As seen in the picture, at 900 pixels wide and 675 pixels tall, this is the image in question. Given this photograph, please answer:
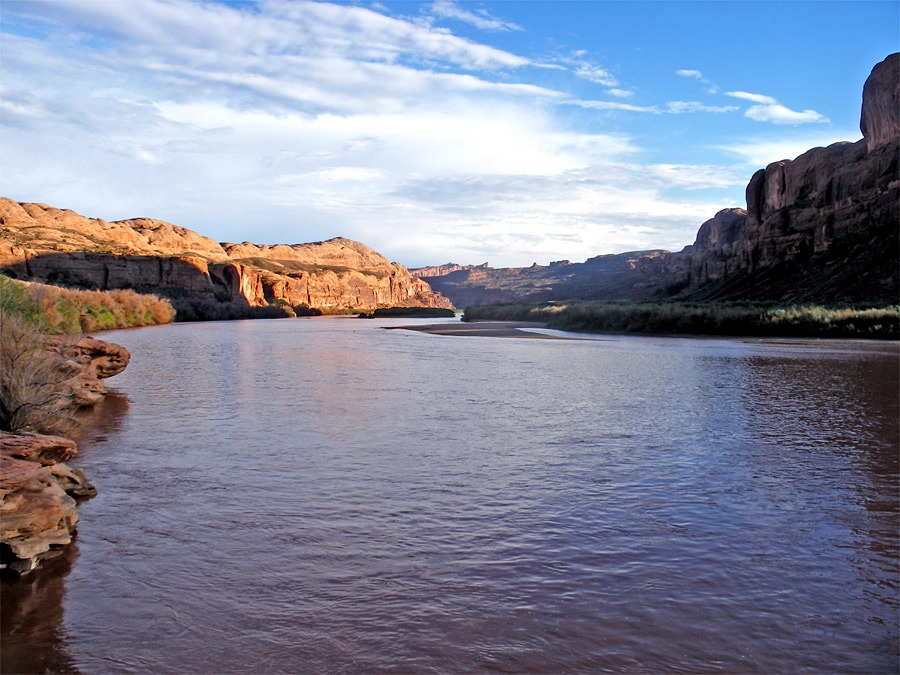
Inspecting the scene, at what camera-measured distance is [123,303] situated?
53.8 meters

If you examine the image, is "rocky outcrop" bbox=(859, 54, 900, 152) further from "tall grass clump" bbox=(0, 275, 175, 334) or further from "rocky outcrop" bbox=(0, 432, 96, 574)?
"rocky outcrop" bbox=(0, 432, 96, 574)

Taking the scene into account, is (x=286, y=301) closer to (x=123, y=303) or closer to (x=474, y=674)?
(x=123, y=303)

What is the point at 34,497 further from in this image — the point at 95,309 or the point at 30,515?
the point at 95,309

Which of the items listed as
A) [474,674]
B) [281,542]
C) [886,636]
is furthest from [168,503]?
[886,636]

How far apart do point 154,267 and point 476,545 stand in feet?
299

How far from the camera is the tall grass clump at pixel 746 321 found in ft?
96.7

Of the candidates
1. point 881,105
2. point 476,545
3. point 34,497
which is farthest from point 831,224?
point 34,497

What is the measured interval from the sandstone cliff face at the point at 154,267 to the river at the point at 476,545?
6999 centimetres

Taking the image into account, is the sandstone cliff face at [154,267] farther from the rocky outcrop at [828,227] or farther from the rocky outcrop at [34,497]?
the rocky outcrop at [34,497]

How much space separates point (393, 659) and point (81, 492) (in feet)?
14.2

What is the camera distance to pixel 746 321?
35.0 metres

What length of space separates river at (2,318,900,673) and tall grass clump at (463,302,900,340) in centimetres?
2182

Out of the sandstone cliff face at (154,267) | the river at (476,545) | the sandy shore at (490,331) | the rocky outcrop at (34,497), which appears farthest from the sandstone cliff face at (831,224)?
the sandstone cliff face at (154,267)

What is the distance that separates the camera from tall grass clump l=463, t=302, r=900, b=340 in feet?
96.7
